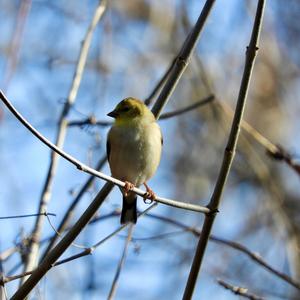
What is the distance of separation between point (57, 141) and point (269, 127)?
686 cm

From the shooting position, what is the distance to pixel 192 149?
28.6ft

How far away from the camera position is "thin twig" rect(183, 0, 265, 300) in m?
2.62

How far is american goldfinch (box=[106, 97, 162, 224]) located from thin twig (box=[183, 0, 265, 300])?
3.83 ft

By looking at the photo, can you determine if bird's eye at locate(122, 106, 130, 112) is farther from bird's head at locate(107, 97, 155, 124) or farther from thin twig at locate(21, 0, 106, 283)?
thin twig at locate(21, 0, 106, 283)

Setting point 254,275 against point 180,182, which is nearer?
point 254,275

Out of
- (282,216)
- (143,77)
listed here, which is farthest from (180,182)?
(282,216)

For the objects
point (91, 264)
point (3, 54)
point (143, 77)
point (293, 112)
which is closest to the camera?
point (91, 264)

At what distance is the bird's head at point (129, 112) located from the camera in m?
4.09

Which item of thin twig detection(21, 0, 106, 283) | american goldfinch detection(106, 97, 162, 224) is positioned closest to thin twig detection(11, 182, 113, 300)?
thin twig detection(21, 0, 106, 283)

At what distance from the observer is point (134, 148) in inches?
156

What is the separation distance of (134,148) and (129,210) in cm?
44

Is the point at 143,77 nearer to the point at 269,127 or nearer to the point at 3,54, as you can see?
the point at 3,54

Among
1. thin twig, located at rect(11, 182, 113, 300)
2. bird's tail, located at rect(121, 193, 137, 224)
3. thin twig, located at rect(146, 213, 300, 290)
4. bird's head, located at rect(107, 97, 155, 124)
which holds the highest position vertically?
bird's head, located at rect(107, 97, 155, 124)

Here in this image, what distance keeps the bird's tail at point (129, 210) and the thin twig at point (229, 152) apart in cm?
93
